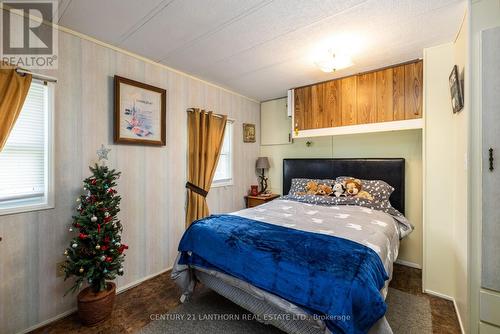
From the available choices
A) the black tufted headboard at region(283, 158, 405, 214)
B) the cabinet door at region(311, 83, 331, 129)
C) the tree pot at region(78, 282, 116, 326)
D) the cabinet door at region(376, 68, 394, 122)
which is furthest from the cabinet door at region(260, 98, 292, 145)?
the tree pot at region(78, 282, 116, 326)

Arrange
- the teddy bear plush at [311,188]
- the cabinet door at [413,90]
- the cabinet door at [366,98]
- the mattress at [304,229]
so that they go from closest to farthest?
the mattress at [304,229] → the cabinet door at [413,90] → the cabinet door at [366,98] → the teddy bear plush at [311,188]

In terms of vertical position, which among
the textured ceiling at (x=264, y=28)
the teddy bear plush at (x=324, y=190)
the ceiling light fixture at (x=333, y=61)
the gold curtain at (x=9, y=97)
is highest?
the textured ceiling at (x=264, y=28)

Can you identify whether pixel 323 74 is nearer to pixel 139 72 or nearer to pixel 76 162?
pixel 139 72

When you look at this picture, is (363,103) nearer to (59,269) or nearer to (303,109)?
(303,109)

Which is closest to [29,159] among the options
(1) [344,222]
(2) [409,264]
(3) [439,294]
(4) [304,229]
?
(4) [304,229]

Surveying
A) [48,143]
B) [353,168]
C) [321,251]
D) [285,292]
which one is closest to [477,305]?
[321,251]

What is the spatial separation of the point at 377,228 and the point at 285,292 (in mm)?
1076

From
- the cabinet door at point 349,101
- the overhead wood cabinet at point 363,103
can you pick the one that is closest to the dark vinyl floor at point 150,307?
the overhead wood cabinet at point 363,103

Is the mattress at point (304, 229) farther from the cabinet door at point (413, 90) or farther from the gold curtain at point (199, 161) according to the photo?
the cabinet door at point (413, 90)

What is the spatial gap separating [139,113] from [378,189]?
2957 mm

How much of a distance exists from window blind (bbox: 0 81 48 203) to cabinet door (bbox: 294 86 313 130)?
289 cm

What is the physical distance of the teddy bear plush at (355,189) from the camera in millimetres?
2749

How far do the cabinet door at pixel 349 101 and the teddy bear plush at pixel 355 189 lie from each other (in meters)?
0.77

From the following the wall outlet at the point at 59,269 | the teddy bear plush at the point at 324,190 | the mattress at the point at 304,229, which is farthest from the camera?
the teddy bear plush at the point at 324,190
